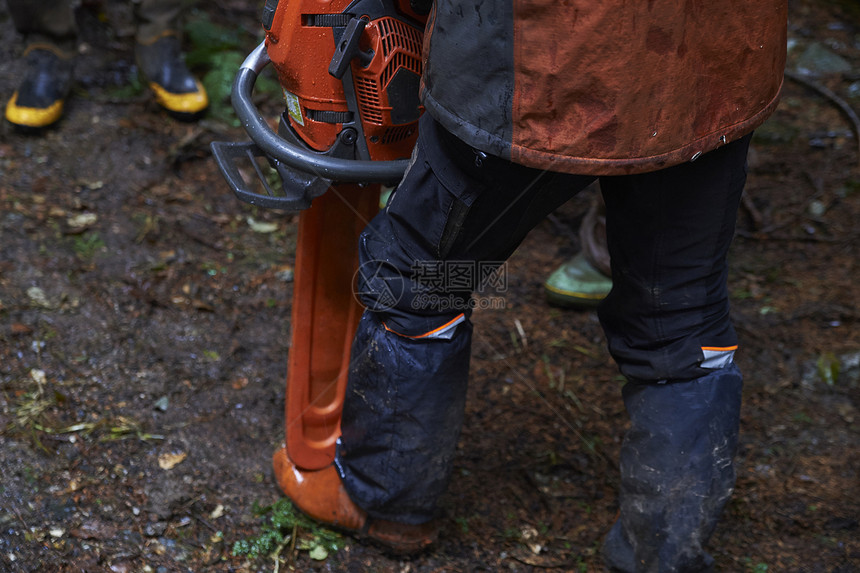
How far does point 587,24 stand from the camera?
3.40 ft

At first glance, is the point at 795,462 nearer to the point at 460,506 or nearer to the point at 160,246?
the point at 460,506

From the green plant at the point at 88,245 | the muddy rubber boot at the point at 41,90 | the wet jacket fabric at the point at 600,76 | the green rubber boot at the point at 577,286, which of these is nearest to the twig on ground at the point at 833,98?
the green rubber boot at the point at 577,286

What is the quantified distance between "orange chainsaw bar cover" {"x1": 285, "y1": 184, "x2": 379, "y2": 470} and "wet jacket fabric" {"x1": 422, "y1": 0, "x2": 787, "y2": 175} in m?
0.55

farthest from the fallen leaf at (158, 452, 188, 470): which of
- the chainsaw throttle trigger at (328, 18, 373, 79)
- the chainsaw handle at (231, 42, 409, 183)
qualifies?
the chainsaw throttle trigger at (328, 18, 373, 79)

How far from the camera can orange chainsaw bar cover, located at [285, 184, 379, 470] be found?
1.69 m

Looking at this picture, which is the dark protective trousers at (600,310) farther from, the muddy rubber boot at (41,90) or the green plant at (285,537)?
the muddy rubber boot at (41,90)

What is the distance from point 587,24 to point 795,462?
1.54 meters

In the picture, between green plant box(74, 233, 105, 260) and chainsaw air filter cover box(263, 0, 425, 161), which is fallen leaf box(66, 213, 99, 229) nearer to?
green plant box(74, 233, 105, 260)

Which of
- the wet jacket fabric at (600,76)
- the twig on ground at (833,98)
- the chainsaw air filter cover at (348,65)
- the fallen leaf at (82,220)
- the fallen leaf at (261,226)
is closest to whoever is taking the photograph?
the wet jacket fabric at (600,76)

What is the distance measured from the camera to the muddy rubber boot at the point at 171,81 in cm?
332

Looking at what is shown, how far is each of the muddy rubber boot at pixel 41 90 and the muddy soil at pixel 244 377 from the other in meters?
0.08

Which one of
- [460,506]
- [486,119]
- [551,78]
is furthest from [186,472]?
[551,78]

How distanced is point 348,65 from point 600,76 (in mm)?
517

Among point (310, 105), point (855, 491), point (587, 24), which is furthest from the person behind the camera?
point (855, 491)
